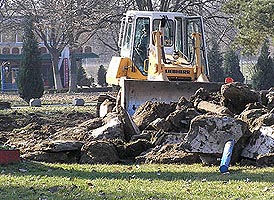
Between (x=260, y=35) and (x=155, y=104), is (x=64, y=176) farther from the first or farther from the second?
(x=260, y=35)

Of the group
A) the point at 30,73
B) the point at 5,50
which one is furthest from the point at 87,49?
the point at 30,73

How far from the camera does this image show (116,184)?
9.55 metres

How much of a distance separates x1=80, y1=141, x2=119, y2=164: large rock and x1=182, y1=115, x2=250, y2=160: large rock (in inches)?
66.2

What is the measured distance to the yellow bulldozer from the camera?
18.9 metres

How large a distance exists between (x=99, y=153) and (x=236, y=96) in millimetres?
3384

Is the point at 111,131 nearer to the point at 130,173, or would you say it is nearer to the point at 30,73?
the point at 130,173

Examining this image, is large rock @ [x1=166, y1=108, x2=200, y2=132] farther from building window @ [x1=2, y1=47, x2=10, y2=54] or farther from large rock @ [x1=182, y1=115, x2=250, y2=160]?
building window @ [x1=2, y1=47, x2=10, y2=54]

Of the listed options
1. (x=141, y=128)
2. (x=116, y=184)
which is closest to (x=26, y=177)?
(x=116, y=184)

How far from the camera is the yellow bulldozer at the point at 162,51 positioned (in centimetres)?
1888

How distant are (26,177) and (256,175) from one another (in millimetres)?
3484

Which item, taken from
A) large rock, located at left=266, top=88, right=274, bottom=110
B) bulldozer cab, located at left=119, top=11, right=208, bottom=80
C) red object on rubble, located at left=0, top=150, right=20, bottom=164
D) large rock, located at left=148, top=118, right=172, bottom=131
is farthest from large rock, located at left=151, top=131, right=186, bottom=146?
bulldozer cab, located at left=119, top=11, right=208, bottom=80

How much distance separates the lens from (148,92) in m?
17.1

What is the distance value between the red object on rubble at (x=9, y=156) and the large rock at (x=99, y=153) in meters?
1.67

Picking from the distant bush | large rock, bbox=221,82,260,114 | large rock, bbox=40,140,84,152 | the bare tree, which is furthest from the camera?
the distant bush
